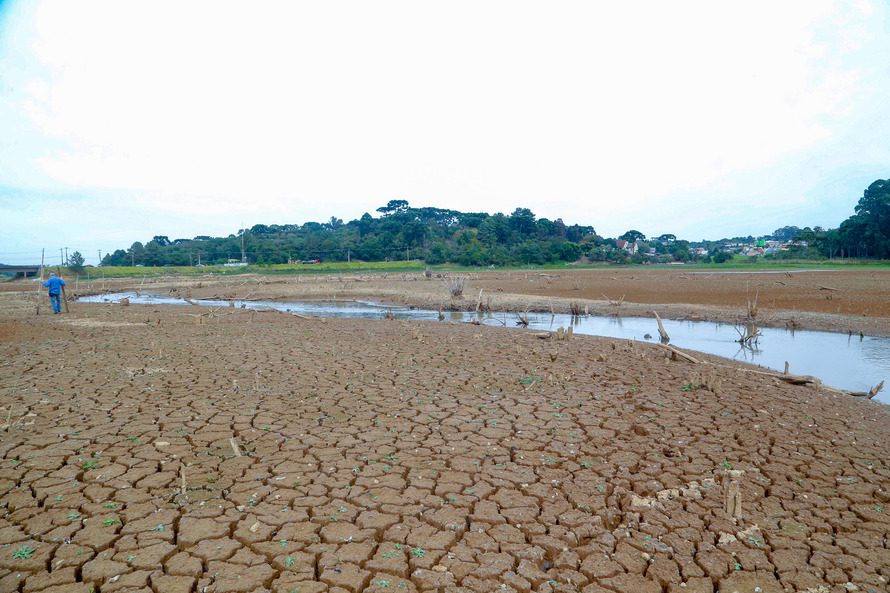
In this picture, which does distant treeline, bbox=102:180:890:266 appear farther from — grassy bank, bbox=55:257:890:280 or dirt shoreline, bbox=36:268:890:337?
dirt shoreline, bbox=36:268:890:337

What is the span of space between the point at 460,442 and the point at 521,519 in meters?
1.65

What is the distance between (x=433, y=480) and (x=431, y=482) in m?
0.05

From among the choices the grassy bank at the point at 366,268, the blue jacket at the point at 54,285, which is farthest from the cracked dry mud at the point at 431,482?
the grassy bank at the point at 366,268

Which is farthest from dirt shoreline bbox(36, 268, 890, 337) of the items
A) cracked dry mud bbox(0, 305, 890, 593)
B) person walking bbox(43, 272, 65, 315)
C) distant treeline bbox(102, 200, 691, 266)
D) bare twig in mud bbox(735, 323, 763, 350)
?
distant treeline bbox(102, 200, 691, 266)

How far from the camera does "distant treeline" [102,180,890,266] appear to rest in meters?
56.1

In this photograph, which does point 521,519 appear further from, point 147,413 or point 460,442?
point 147,413

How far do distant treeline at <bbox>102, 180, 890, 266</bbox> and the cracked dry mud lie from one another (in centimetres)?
5736

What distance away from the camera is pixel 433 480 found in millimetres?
4742

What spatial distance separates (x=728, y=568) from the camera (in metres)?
3.53

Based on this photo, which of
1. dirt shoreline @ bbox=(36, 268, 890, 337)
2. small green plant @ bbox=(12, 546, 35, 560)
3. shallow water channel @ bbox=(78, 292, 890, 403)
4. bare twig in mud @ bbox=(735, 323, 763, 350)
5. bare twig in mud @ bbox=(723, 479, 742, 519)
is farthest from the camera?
dirt shoreline @ bbox=(36, 268, 890, 337)

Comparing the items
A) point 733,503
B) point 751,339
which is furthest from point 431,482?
point 751,339

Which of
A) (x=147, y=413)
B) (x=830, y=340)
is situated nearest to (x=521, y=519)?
(x=147, y=413)

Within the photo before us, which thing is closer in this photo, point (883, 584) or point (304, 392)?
point (883, 584)

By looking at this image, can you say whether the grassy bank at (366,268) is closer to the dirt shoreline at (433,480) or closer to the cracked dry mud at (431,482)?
the dirt shoreline at (433,480)
